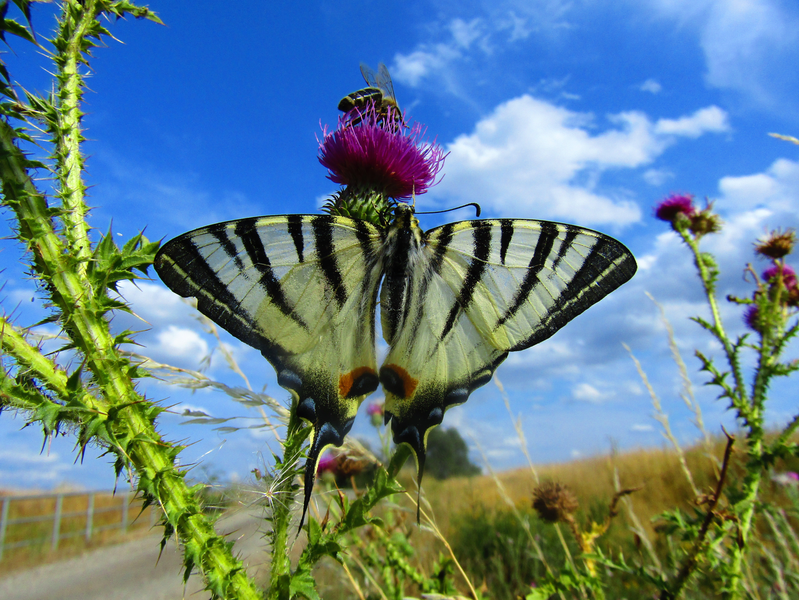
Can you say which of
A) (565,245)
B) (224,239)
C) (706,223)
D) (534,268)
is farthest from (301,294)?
(706,223)

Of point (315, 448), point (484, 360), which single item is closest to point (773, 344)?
point (484, 360)

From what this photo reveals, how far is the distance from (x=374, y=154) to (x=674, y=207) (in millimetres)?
4986

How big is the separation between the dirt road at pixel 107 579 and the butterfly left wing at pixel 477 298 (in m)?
6.53

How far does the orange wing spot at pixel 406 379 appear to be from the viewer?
7.84 ft

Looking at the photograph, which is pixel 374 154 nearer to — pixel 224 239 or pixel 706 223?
pixel 224 239

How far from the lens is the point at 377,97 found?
310 cm

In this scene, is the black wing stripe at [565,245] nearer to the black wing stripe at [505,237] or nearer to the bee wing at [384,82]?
the black wing stripe at [505,237]

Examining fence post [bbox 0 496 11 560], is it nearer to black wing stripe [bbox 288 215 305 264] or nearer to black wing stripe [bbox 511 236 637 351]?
black wing stripe [bbox 288 215 305 264]

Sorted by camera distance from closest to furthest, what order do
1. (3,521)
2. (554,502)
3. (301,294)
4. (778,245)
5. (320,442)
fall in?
(320,442) < (301,294) < (554,502) < (778,245) < (3,521)

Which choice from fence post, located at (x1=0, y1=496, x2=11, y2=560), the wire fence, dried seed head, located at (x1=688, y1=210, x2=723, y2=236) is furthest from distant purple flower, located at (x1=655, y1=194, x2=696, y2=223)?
fence post, located at (x1=0, y1=496, x2=11, y2=560)

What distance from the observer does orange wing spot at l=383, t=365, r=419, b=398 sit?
239 cm

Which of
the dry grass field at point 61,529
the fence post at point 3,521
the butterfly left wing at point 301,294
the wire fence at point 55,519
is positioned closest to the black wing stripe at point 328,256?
the butterfly left wing at point 301,294

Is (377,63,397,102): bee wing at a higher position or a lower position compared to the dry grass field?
higher

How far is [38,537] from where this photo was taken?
514 inches
